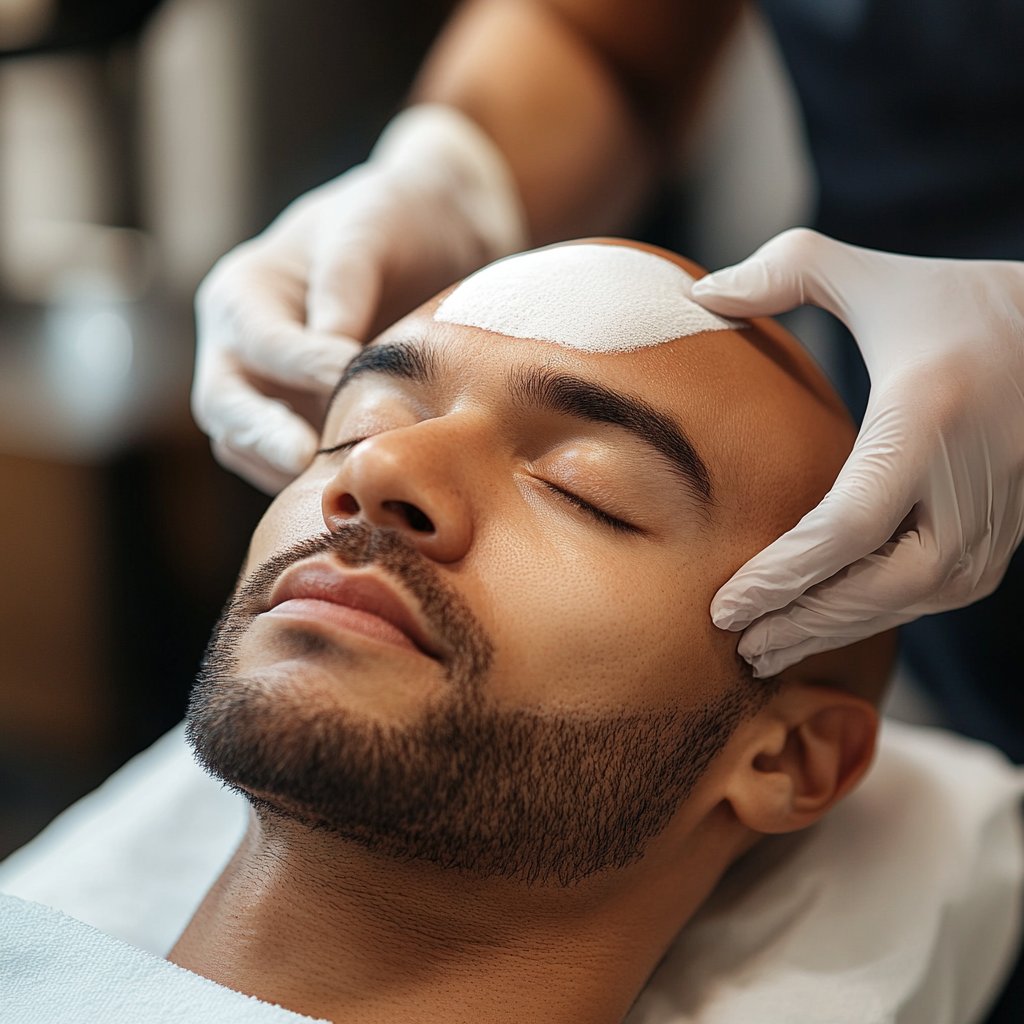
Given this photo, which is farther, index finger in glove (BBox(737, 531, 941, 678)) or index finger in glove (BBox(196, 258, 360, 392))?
index finger in glove (BBox(196, 258, 360, 392))

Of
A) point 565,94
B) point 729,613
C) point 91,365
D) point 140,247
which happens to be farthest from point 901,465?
point 140,247

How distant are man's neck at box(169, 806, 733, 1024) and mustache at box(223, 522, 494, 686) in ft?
0.62

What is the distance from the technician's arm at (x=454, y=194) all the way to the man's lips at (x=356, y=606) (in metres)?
0.27

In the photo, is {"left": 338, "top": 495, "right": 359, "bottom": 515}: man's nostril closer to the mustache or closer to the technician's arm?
the mustache

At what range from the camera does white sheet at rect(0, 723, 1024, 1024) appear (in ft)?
3.79

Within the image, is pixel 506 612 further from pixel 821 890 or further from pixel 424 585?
pixel 821 890

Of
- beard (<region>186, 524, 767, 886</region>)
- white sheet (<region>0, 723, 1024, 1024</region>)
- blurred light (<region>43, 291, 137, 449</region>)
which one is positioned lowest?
blurred light (<region>43, 291, 137, 449</region>)

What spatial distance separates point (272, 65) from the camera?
2.91 meters

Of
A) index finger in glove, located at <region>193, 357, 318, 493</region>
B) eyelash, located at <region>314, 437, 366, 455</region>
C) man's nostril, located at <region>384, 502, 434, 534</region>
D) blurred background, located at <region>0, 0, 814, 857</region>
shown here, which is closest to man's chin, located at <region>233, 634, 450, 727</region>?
man's nostril, located at <region>384, 502, 434, 534</region>

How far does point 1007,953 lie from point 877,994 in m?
0.32

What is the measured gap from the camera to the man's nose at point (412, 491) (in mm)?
919

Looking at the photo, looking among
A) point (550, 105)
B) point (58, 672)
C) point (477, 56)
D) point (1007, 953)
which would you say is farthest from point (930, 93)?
point (58, 672)

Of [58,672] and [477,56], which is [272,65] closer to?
[477,56]

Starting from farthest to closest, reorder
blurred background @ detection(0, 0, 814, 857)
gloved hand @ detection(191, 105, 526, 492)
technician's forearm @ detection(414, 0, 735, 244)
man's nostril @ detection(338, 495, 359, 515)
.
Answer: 1. blurred background @ detection(0, 0, 814, 857)
2. technician's forearm @ detection(414, 0, 735, 244)
3. gloved hand @ detection(191, 105, 526, 492)
4. man's nostril @ detection(338, 495, 359, 515)
